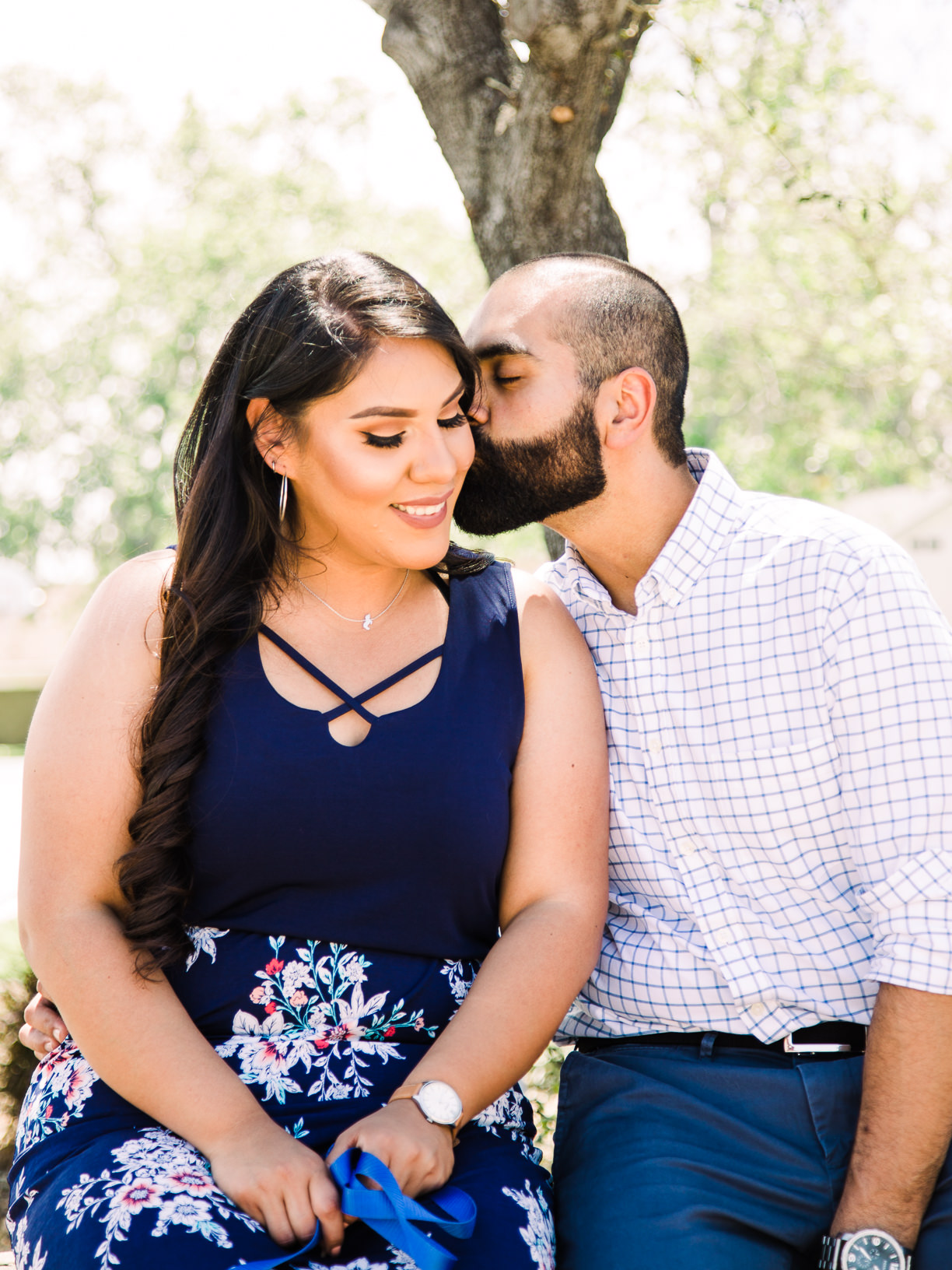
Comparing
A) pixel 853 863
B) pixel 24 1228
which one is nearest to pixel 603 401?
pixel 853 863

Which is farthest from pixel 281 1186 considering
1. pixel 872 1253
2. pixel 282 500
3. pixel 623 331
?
pixel 623 331

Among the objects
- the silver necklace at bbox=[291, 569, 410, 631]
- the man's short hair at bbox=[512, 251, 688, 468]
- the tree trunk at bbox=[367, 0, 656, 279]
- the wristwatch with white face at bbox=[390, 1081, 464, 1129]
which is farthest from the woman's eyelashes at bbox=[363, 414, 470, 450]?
the tree trunk at bbox=[367, 0, 656, 279]

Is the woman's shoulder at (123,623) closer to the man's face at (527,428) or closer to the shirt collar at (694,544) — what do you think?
the man's face at (527,428)

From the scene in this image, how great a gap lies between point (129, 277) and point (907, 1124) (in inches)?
988

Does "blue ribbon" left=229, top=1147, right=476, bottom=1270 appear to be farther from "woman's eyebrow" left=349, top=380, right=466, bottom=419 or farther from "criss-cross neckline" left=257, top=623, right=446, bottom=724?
"woman's eyebrow" left=349, top=380, right=466, bottom=419

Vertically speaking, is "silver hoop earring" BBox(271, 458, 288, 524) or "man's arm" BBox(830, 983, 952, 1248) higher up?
"silver hoop earring" BBox(271, 458, 288, 524)

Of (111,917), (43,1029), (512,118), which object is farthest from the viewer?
(512,118)

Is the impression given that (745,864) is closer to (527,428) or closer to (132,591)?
(527,428)

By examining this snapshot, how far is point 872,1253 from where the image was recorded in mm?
2209

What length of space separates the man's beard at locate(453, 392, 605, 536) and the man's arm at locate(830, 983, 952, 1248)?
1275mm

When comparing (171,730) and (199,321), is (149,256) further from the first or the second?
(171,730)

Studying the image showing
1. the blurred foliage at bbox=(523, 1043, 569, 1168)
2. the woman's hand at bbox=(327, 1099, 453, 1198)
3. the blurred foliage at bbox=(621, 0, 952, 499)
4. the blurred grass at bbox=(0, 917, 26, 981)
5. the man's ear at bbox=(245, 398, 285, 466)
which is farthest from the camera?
the blurred foliage at bbox=(621, 0, 952, 499)

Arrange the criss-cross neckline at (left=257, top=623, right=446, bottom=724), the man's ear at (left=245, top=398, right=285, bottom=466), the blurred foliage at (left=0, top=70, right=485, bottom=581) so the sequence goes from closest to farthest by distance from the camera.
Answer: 1. the criss-cross neckline at (left=257, top=623, right=446, bottom=724)
2. the man's ear at (left=245, top=398, right=285, bottom=466)
3. the blurred foliage at (left=0, top=70, right=485, bottom=581)

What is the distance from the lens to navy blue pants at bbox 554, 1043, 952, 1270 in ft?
7.44
